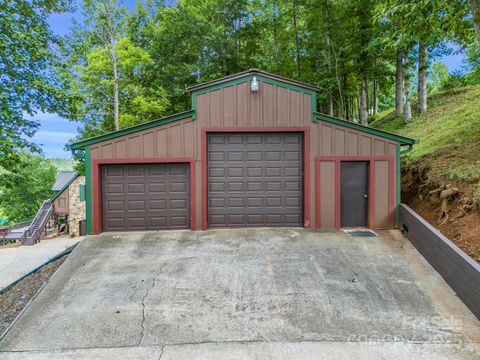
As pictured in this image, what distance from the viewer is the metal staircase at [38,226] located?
14391 millimetres

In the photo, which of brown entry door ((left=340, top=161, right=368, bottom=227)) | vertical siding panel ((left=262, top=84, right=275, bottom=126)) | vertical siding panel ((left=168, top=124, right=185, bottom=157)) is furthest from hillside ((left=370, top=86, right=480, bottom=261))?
vertical siding panel ((left=168, top=124, right=185, bottom=157))

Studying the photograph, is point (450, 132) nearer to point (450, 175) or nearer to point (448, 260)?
point (450, 175)

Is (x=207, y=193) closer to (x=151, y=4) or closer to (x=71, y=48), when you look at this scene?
(x=71, y=48)

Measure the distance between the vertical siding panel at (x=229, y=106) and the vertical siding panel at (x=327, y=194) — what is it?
8.05 ft

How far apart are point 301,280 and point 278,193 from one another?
287 centimetres

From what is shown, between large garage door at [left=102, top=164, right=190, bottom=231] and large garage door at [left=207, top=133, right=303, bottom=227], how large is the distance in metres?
0.75

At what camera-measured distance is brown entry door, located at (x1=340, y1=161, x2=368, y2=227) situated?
6770 mm

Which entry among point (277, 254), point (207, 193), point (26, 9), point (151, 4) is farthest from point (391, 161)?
point (151, 4)

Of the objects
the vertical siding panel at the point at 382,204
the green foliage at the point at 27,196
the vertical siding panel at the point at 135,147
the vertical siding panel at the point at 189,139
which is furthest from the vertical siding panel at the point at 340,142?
the green foliage at the point at 27,196

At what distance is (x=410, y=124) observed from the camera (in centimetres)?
1188

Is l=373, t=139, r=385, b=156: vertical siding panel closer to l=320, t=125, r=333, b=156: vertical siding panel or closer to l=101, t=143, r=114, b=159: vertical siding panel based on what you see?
l=320, t=125, r=333, b=156: vertical siding panel

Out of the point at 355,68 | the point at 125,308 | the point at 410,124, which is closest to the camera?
the point at 125,308

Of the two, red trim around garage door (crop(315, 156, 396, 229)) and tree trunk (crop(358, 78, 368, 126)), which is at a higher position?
tree trunk (crop(358, 78, 368, 126))

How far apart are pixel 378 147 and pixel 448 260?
3181 mm
